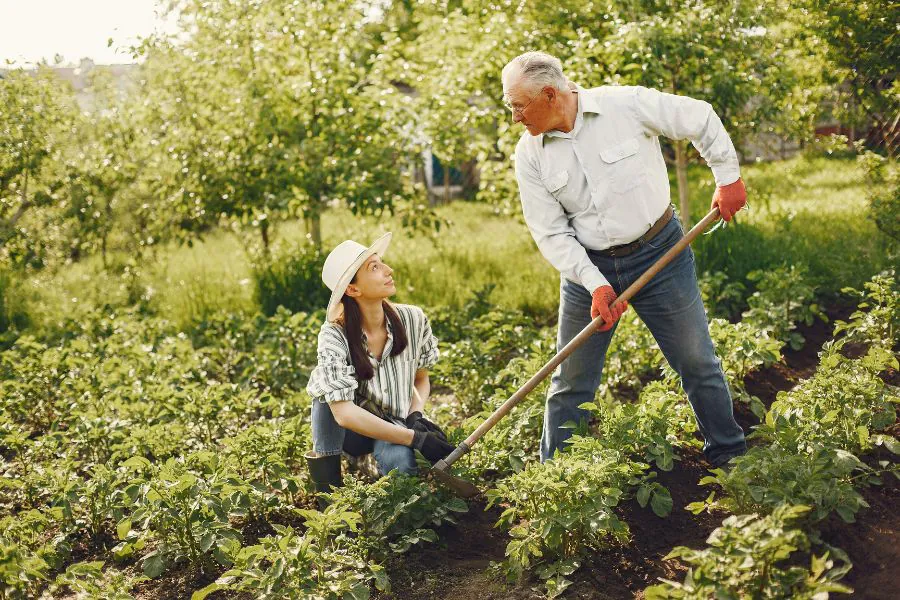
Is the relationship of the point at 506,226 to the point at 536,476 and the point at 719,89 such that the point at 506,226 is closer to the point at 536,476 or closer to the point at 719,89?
the point at 719,89

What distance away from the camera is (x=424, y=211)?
27.2 ft

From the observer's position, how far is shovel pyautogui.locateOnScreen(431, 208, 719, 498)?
3535 mm

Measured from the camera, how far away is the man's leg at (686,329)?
3.64m

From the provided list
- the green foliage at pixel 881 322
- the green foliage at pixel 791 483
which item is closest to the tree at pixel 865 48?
the green foliage at pixel 881 322

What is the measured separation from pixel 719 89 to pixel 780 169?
239 inches

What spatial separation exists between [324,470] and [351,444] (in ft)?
0.63

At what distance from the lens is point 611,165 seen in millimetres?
3533

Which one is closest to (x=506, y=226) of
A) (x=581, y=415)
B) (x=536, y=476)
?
(x=581, y=415)

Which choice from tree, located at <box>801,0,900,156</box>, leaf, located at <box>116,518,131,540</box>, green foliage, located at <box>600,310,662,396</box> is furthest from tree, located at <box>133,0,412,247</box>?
leaf, located at <box>116,518,131,540</box>

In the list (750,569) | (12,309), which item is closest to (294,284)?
(12,309)

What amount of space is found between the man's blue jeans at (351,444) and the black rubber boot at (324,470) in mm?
25

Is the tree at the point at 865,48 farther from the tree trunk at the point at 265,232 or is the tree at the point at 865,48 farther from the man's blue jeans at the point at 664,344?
the tree trunk at the point at 265,232

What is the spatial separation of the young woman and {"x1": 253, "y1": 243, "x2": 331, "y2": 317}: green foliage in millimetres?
3390

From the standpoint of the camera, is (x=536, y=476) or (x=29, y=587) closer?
(x=536, y=476)
